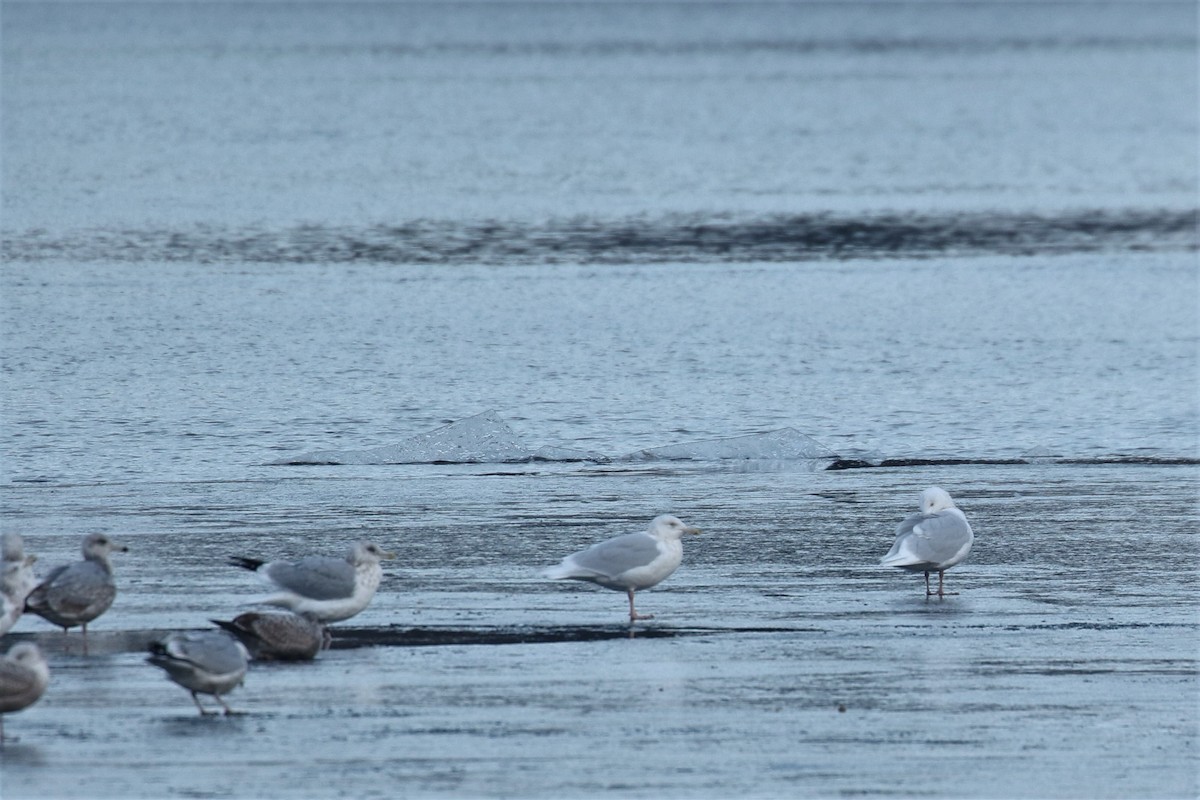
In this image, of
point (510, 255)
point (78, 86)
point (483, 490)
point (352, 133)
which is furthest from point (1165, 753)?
point (78, 86)

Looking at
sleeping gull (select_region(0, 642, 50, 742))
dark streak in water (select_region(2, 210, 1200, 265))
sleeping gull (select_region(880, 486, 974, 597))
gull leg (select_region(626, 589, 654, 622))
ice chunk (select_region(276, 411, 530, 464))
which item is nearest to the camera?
sleeping gull (select_region(0, 642, 50, 742))

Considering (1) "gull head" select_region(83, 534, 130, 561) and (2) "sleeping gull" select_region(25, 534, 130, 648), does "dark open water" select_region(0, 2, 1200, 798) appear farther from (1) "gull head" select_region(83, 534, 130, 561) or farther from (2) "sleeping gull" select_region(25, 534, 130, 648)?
(1) "gull head" select_region(83, 534, 130, 561)

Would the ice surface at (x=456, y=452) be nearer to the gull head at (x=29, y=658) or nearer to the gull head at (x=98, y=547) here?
the gull head at (x=98, y=547)

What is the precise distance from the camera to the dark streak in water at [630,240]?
3081cm

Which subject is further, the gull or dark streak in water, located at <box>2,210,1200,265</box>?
dark streak in water, located at <box>2,210,1200,265</box>

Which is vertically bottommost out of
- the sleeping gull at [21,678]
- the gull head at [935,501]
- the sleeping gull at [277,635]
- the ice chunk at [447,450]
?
the sleeping gull at [21,678]

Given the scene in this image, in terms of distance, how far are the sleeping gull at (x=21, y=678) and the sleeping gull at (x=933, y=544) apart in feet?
14.3

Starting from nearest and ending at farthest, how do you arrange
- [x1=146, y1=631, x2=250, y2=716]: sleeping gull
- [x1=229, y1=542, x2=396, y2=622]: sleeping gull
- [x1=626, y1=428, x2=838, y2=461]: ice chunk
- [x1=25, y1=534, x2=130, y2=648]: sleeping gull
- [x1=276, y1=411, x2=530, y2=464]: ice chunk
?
[x1=146, y1=631, x2=250, y2=716]: sleeping gull
[x1=25, y1=534, x2=130, y2=648]: sleeping gull
[x1=229, y1=542, x2=396, y2=622]: sleeping gull
[x1=276, y1=411, x2=530, y2=464]: ice chunk
[x1=626, y1=428, x2=838, y2=461]: ice chunk

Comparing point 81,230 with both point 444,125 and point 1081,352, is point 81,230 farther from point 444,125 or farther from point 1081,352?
point 444,125

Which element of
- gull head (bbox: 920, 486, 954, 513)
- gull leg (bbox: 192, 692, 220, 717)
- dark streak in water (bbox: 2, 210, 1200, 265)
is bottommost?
gull leg (bbox: 192, 692, 220, 717)

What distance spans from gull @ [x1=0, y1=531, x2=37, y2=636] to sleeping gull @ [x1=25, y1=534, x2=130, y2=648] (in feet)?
0.24

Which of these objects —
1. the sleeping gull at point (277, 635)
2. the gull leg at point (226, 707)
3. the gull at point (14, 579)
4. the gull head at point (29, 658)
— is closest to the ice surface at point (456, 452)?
the gull at point (14, 579)

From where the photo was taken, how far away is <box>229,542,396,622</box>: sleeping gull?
943 cm

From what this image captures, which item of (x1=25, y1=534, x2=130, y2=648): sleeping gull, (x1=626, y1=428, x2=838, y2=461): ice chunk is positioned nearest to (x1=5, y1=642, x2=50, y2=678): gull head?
(x1=25, y1=534, x2=130, y2=648): sleeping gull
